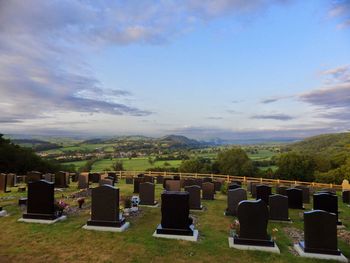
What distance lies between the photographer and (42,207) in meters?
11.0

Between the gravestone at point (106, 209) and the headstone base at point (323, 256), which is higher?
the gravestone at point (106, 209)

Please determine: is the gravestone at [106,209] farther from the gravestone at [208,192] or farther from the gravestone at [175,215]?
the gravestone at [208,192]

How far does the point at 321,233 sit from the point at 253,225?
1962 millimetres

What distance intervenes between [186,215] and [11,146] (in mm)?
30499

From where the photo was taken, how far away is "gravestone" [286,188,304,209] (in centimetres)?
1525

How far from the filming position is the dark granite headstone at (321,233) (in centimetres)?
828

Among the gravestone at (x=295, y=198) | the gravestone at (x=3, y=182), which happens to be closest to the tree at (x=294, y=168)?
the gravestone at (x=295, y=198)

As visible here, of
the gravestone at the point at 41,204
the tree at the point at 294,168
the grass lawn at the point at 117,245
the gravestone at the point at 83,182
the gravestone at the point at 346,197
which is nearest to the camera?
the grass lawn at the point at 117,245

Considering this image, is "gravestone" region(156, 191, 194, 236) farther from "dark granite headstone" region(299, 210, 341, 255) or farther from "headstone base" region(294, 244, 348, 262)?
"dark granite headstone" region(299, 210, 341, 255)

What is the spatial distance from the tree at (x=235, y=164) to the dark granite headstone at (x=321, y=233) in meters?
32.0

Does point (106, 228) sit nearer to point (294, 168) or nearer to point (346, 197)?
point (346, 197)

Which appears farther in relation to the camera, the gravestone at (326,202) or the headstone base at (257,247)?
the gravestone at (326,202)

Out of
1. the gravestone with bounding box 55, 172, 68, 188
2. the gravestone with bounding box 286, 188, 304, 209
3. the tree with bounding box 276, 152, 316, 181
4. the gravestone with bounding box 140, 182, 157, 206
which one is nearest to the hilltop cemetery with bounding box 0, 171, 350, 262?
the gravestone with bounding box 140, 182, 157, 206

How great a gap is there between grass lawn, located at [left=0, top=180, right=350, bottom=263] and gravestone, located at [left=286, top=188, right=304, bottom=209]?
401 cm
